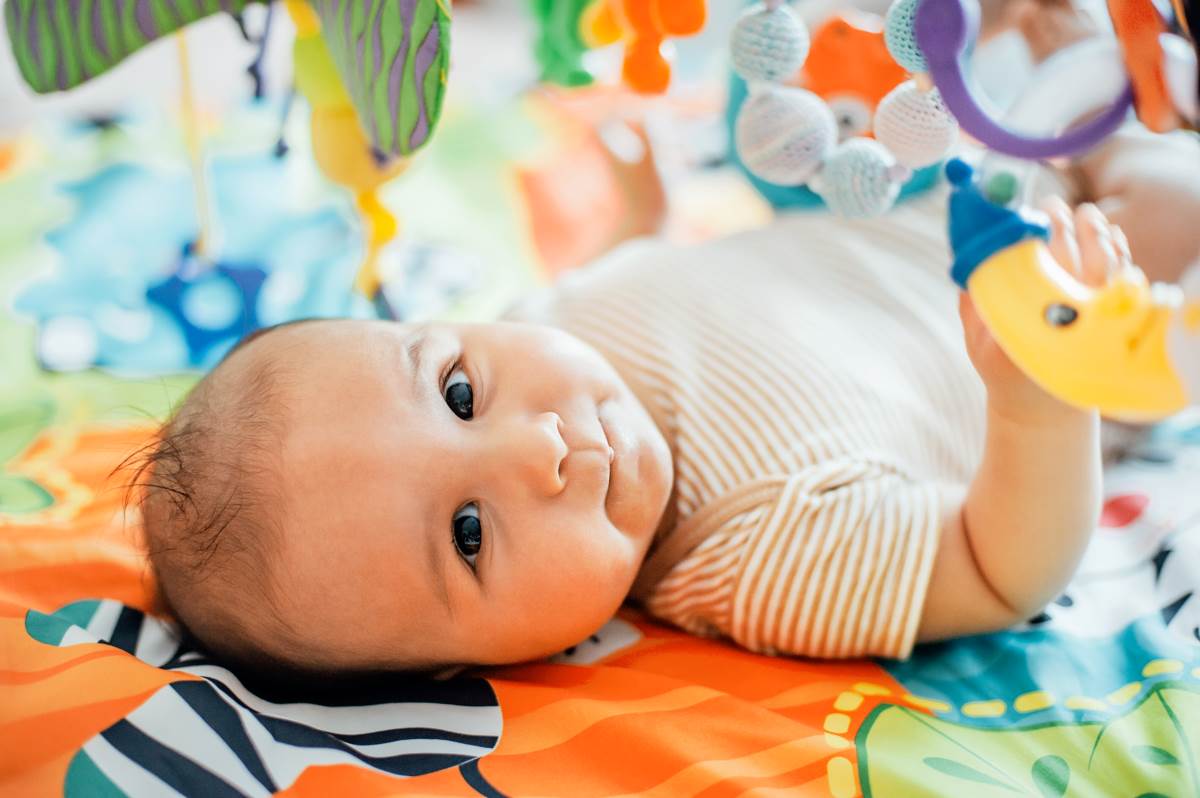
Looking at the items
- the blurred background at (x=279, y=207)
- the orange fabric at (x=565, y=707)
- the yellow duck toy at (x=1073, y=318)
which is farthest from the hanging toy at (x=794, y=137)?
the orange fabric at (x=565, y=707)

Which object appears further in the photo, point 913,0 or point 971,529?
point 971,529

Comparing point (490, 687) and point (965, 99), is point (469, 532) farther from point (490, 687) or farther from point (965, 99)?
point (965, 99)

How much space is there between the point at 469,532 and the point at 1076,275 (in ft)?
1.39

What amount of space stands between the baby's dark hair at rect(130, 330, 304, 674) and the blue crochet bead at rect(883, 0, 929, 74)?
1.49 feet

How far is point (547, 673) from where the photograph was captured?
2.61 feet

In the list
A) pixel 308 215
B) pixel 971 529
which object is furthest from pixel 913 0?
pixel 308 215

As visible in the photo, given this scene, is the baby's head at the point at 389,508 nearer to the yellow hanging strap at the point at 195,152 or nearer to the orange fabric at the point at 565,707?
the orange fabric at the point at 565,707

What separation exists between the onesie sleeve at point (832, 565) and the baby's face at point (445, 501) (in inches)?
3.5

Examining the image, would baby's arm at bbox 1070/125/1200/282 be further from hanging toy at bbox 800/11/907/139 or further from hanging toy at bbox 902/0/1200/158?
hanging toy at bbox 902/0/1200/158

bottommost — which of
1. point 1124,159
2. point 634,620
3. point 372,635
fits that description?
point 634,620

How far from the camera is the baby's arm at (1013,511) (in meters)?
0.70

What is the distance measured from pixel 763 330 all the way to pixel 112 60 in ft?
1.98

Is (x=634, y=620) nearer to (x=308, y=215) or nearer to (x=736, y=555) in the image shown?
(x=736, y=555)

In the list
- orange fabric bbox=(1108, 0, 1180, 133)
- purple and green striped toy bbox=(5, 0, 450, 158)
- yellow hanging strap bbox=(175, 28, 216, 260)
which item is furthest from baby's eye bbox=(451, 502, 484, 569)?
yellow hanging strap bbox=(175, 28, 216, 260)
